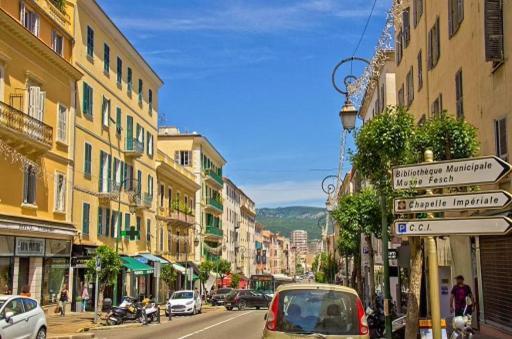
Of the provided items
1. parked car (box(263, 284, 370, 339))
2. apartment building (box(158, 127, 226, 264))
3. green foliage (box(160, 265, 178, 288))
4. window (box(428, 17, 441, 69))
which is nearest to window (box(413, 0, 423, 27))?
window (box(428, 17, 441, 69))

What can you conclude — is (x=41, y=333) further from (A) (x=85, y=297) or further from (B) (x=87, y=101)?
(B) (x=87, y=101)

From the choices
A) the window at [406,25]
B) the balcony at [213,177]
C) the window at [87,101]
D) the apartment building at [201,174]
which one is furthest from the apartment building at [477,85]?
the balcony at [213,177]

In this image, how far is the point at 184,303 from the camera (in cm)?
4100

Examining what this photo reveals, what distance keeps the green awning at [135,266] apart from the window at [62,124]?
35.4ft

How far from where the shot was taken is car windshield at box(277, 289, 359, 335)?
9.48 meters

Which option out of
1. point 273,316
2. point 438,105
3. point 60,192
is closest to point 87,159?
point 60,192

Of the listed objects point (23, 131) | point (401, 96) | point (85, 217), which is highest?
point (401, 96)

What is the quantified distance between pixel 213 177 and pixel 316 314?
71.0 meters

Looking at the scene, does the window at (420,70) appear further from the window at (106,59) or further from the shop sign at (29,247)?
the window at (106,59)

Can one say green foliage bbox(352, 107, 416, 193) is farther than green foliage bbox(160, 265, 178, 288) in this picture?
No

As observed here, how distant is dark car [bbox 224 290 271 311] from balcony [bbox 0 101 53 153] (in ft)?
81.7

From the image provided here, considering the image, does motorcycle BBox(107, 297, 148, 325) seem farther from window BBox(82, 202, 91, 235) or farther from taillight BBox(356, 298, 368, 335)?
taillight BBox(356, 298, 368, 335)

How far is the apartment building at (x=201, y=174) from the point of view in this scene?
73.4 m

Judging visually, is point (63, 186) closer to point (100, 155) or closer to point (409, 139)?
point (100, 155)
